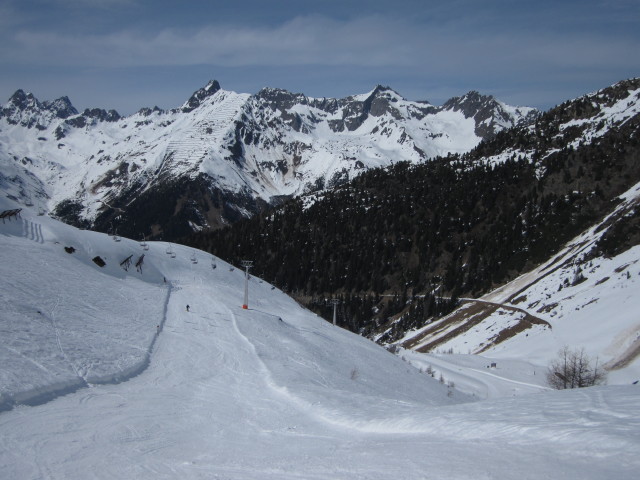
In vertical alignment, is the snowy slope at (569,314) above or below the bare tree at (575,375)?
above

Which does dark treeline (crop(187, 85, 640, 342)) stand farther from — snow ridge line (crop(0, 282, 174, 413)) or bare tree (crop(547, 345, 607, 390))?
Result: snow ridge line (crop(0, 282, 174, 413))

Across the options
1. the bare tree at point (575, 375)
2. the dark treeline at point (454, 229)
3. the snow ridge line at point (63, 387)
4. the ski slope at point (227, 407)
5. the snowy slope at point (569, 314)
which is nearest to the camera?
the ski slope at point (227, 407)

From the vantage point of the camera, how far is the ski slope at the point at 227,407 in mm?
11570

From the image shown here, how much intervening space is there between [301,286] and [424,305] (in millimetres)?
55143

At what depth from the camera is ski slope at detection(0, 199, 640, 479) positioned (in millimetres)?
11570

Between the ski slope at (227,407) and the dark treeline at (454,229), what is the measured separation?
92.9 m

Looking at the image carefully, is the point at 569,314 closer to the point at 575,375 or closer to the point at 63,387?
the point at 575,375

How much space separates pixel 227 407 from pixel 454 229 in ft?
494

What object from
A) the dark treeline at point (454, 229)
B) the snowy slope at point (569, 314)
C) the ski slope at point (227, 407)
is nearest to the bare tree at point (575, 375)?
the snowy slope at point (569, 314)

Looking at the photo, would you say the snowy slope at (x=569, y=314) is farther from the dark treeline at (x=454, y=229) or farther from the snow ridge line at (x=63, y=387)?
the snow ridge line at (x=63, y=387)

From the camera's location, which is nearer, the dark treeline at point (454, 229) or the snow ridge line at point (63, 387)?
the snow ridge line at point (63, 387)

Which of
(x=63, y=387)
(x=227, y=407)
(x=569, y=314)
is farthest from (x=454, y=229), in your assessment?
(x=63, y=387)

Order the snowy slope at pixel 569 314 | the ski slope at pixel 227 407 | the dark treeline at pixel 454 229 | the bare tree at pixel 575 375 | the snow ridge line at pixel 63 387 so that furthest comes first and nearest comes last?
1. the dark treeline at pixel 454 229
2. the snowy slope at pixel 569 314
3. the bare tree at pixel 575 375
4. the snow ridge line at pixel 63 387
5. the ski slope at pixel 227 407

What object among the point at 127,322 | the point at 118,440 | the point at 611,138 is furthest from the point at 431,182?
the point at 118,440
